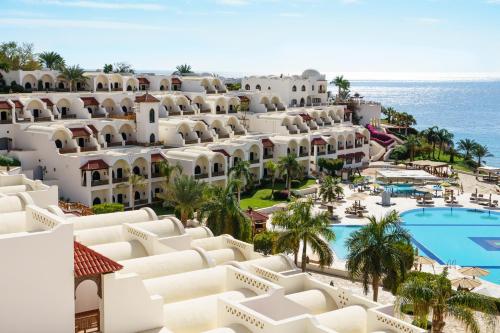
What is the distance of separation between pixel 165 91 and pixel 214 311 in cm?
6215

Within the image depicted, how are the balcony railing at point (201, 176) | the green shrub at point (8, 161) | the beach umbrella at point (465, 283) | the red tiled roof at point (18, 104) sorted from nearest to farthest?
the beach umbrella at point (465, 283) → the green shrub at point (8, 161) → the balcony railing at point (201, 176) → the red tiled roof at point (18, 104)

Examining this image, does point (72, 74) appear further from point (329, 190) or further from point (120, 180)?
point (329, 190)

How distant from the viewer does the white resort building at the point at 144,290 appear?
18.4 m

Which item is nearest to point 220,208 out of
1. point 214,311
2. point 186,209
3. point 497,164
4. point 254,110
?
point 186,209

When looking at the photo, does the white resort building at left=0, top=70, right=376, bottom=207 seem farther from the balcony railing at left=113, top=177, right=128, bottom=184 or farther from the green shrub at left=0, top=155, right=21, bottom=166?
the green shrub at left=0, top=155, right=21, bottom=166

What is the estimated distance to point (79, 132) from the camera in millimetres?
58312

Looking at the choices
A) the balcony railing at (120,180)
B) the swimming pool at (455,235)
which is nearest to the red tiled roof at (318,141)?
the swimming pool at (455,235)

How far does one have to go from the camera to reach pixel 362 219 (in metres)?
55.1

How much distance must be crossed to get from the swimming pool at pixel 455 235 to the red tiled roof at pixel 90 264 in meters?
26.9

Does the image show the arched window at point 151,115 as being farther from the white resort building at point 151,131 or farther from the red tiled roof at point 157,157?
the red tiled roof at point 157,157

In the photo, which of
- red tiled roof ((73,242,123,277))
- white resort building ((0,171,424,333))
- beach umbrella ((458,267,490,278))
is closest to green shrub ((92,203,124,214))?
white resort building ((0,171,424,333))

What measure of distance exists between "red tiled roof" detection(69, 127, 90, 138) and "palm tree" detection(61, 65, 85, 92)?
16.6 metres

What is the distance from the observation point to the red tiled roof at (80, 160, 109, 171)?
52.7 m

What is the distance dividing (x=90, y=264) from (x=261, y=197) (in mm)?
41840
